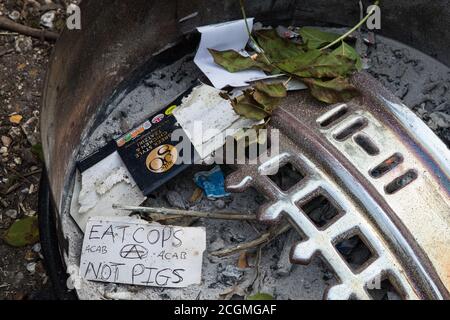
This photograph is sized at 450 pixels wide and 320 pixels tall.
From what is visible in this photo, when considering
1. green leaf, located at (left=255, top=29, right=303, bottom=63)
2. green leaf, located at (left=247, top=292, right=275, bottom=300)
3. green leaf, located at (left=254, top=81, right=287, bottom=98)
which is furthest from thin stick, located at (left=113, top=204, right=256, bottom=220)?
green leaf, located at (left=255, top=29, right=303, bottom=63)

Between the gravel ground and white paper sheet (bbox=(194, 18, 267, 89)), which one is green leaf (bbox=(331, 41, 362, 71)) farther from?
the gravel ground

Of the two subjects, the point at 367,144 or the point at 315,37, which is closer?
the point at 367,144

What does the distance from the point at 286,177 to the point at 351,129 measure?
17 centimetres

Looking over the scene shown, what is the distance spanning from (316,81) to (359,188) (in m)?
0.26

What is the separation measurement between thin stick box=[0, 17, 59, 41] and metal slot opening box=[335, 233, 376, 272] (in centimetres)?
95

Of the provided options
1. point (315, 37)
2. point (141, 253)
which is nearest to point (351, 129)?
point (315, 37)

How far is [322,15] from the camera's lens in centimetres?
162

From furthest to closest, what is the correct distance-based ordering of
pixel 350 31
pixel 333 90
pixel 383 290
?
pixel 350 31 → pixel 333 90 → pixel 383 290

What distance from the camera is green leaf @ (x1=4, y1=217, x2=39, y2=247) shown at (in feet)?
4.91

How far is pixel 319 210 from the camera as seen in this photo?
1.34 m

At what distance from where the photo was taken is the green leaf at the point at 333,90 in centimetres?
136

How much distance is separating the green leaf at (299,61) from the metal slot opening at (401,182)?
12.3 inches

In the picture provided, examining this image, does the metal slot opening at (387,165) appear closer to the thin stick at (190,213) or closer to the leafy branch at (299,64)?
the leafy branch at (299,64)

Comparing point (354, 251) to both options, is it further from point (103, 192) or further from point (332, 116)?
point (103, 192)
